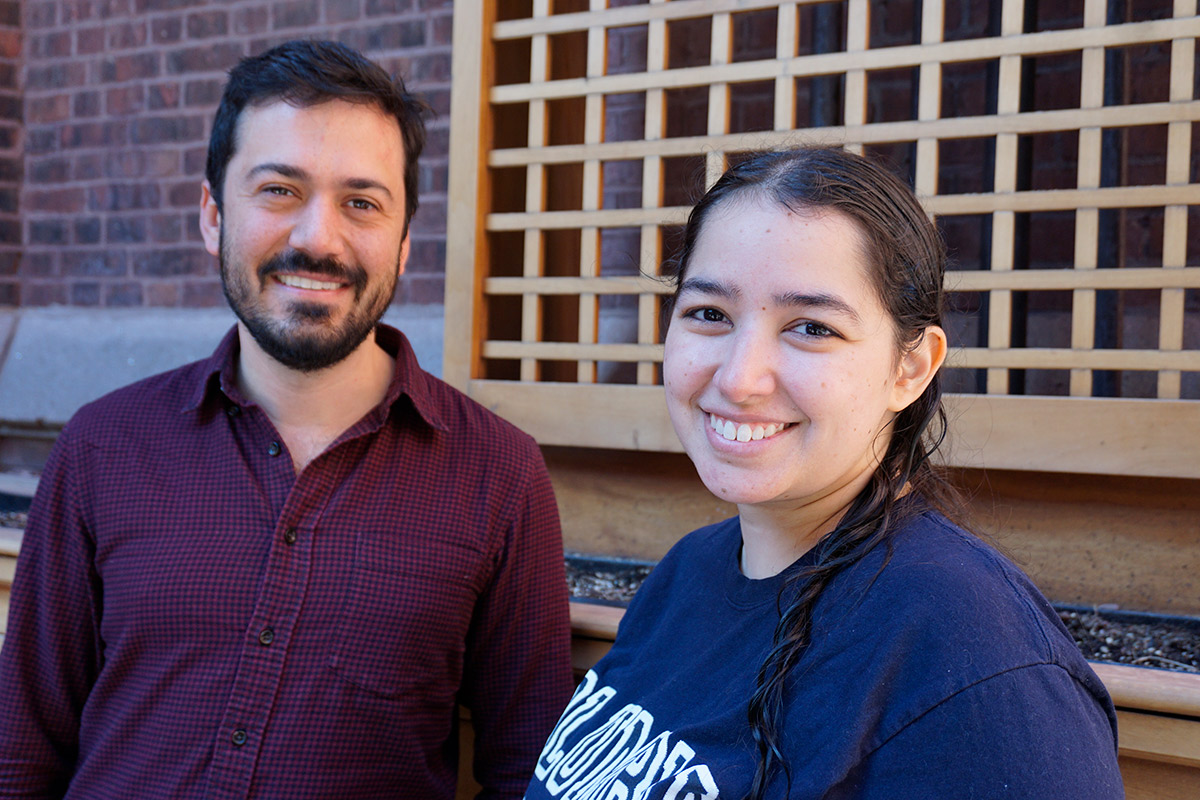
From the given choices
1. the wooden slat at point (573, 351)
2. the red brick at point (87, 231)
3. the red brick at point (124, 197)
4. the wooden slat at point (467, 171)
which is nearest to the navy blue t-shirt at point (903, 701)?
the wooden slat at point (573, 351)

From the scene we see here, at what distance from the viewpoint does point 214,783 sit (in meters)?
1.49

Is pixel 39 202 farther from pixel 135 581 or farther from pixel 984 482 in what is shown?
pixel 984 482

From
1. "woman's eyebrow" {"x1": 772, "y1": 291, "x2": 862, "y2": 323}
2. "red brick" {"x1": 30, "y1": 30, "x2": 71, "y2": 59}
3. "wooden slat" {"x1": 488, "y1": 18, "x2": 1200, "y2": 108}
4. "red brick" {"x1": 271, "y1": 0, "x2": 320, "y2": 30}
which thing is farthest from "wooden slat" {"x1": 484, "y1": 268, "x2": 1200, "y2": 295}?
"red brick" {"x1": 30, "y1": 30, "x2": 71, "y2": 59}

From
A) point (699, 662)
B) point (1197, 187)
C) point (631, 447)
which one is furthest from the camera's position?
point (631, 447)

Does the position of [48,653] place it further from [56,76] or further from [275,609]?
[56,76]

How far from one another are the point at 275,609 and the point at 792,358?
3.11 ft

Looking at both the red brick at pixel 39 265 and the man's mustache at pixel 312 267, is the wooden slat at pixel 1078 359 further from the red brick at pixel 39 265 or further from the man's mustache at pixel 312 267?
the red brick at pixel 39 265

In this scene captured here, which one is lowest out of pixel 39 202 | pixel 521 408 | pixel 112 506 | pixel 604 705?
pixel 604 705

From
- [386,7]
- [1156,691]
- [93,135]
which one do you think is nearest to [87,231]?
[93,135]

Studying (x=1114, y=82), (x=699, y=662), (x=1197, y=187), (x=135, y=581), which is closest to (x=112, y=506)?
(x=135, y=581)

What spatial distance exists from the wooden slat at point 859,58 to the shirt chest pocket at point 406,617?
1090mm

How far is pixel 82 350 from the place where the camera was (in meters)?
3.44

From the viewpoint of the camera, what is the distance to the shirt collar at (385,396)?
1.72 meters

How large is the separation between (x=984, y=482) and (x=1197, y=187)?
0.62 metres
